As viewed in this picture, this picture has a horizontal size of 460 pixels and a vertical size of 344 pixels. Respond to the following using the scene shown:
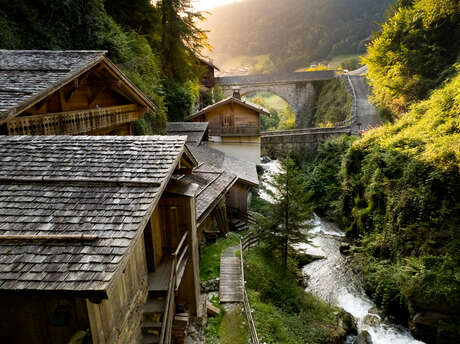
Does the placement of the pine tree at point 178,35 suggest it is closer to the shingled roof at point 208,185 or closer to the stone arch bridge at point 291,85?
the stone arch bridge at point 291,85

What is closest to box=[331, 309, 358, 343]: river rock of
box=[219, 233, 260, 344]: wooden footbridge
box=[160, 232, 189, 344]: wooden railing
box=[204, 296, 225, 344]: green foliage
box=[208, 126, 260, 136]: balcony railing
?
box=[219, 233, 260, 344]: wooden footbridge

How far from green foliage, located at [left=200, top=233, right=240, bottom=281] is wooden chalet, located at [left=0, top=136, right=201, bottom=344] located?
5.87m

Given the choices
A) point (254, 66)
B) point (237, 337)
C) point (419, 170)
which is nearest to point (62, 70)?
point (237, 337)

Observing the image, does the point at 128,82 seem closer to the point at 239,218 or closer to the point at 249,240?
the point at 249,240

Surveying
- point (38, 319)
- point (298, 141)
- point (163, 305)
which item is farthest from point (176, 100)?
point (38, 319)

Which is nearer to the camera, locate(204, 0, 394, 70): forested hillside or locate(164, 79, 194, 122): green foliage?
locate(164, 79, 194, 122): green foliage

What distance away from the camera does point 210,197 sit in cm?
1268

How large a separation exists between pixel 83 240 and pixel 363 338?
11.7 m

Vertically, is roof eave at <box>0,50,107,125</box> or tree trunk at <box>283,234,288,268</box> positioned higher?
roof eave at <box>0,50,107,125</box>

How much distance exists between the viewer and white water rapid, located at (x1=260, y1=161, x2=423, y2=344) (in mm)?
11520

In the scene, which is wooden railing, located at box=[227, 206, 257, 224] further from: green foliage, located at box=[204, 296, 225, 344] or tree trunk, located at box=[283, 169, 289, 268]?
green foliage, located at box=[204, 296, 225, 344]

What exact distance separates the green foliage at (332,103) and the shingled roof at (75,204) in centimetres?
3394

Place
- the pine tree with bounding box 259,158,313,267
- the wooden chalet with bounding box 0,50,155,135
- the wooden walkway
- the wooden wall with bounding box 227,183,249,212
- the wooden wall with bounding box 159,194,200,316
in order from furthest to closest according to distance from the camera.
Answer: the wooden wall with bounding box 227,183,249,212 → the pine tree with bounding box 259,158,313,267 → the wooden walkway → the wooden chalet with bounding box 0,50,155,135 → the wooden wall with bounding box 159,194,200,316

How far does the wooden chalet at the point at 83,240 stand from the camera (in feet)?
10.9
